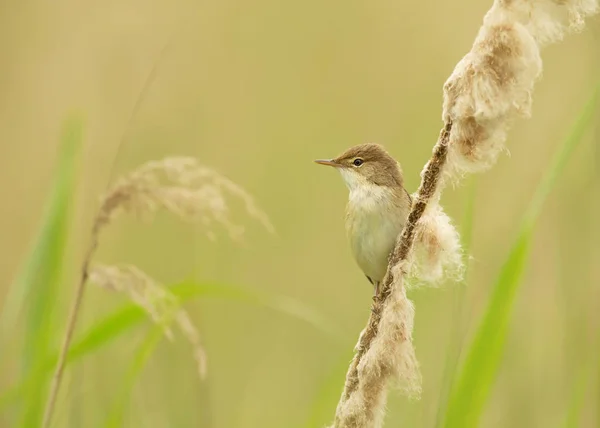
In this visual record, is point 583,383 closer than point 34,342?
Yes

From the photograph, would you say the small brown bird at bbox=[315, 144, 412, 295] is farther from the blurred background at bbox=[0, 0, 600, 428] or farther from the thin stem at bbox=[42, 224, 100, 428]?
the thin stem at bbox=[42, 224, 100, 428]

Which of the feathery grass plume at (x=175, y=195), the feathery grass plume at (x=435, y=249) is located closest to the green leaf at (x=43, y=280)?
the feathery grass plume at (x=175, y=195)

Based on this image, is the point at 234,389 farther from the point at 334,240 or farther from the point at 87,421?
the point at 87,421

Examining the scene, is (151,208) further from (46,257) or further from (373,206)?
(373,206)

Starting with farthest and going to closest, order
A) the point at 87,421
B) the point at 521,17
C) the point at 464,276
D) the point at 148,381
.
Answer: 1. the point at 148,381
2. the point at 87,421
3. the point at 464,276
4. the point at 521,17

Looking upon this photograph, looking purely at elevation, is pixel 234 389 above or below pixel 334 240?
below

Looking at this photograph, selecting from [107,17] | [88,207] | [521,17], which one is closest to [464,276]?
[521,17]

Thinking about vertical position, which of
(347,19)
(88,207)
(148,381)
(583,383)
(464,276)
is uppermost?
(347,19)
